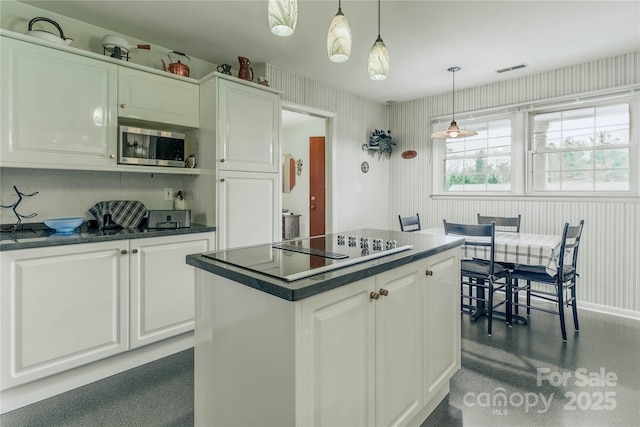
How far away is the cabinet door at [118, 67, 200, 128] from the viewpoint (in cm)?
244

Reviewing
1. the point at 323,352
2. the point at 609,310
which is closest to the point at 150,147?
the point at 323,352

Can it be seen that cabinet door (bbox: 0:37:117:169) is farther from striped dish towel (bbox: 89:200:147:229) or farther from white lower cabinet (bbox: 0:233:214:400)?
white lower cabinet (bbox: 0:233:214:400)

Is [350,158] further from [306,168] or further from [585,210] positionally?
[585,210]

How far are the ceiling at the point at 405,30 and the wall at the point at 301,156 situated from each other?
2196mm

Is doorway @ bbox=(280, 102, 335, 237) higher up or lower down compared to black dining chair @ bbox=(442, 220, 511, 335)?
higher up

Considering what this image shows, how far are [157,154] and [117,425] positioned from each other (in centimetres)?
185

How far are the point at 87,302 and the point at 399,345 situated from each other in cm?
192

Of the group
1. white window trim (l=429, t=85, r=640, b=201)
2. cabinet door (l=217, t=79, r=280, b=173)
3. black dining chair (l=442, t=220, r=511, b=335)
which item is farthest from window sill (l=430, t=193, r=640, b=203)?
cabinet door (l=217, t=79, r=280, b=173)

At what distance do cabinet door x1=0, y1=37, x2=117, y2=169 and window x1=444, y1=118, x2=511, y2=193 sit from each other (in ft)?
12.8

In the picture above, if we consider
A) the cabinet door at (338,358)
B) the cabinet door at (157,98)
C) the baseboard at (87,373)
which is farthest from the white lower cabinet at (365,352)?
the cabinet door at (157,98)

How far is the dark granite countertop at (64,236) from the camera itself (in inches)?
72.6

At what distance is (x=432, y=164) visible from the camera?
454 cm

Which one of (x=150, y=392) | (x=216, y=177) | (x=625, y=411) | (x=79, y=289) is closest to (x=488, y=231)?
(x=625, y=411)

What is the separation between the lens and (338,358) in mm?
1163
